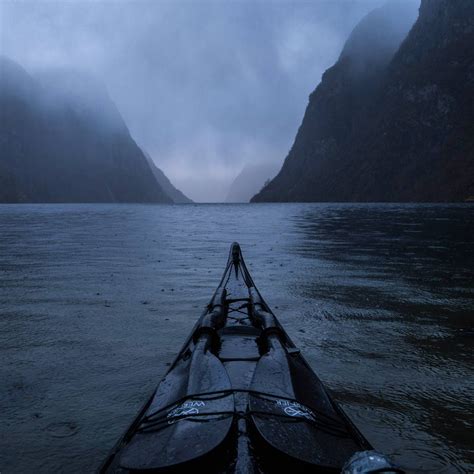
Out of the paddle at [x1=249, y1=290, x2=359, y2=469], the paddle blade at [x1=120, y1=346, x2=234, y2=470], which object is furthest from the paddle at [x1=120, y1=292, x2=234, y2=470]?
the paddle at [x1=249, y1=290, x2=359, y2=469]

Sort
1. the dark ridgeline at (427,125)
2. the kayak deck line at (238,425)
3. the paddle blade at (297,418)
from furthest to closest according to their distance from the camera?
the dark ridgeline at (427,125) < the paddle blade at (297,418) < the kayak deck line at (238,425)

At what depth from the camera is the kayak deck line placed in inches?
115

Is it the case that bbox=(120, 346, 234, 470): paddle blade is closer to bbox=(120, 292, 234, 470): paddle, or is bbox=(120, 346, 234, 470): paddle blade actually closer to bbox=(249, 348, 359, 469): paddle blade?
bbox=(120, 292, 234, 470): paddle

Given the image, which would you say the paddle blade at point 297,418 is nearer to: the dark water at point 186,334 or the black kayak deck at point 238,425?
the black kayak deck at point 238,425

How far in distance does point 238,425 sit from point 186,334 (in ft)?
A: 18.4

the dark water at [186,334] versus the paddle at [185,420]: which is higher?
the paddle at [185,420]

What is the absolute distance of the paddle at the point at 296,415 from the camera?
3.04 m

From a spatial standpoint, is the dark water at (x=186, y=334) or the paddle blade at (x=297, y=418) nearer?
the paddle blade at (x=297, y=418)

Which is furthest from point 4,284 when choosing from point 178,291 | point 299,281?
point 299,281

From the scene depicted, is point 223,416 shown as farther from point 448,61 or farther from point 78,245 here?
point 448,61

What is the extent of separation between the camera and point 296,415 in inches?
135

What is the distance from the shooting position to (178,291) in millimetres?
13016

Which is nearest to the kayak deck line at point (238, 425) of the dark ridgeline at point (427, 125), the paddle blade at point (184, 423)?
the paddle blade at point (184, 423)

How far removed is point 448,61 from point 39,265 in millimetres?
199593
